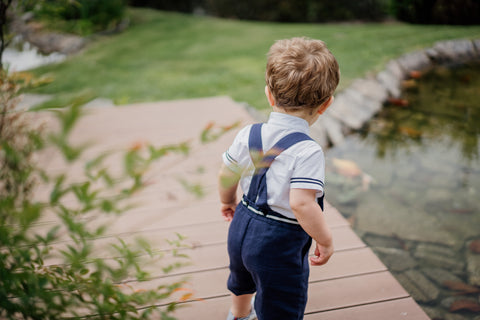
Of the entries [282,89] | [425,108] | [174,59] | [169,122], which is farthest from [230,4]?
[282,89]

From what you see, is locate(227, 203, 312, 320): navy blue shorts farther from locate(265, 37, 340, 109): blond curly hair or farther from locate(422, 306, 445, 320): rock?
locate(422, 306, 445, 320): rock

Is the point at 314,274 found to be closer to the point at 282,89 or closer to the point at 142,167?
the point at 282,89

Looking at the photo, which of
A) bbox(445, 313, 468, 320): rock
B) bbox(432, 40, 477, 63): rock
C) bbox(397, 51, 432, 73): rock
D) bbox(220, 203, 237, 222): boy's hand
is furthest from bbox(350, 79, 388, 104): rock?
bbox(220, 203, 237, 222): boy's hand

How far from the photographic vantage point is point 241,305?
5.56 feet

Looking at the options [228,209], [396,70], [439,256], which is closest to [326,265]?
[228,209]

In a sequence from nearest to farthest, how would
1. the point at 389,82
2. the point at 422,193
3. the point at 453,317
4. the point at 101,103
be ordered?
the point at 453,317 → the point at 422,193 → the point at 101,103 → the point at 389,82

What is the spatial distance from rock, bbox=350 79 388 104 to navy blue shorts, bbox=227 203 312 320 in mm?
4045

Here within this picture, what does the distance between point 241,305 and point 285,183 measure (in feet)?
2.13

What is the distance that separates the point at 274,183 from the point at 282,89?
32cm

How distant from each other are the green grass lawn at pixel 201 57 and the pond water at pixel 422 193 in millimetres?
1056

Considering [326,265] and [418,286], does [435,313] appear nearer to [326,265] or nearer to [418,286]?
[418,286]

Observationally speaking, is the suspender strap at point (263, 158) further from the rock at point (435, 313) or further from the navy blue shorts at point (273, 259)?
the rock at point (435, 313)

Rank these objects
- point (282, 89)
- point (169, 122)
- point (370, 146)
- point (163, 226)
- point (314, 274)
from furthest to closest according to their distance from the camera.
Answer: point (370, 146), point (169, 122), point (163, 226), point (314, 274), point (282, 89)

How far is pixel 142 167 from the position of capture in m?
0.80
